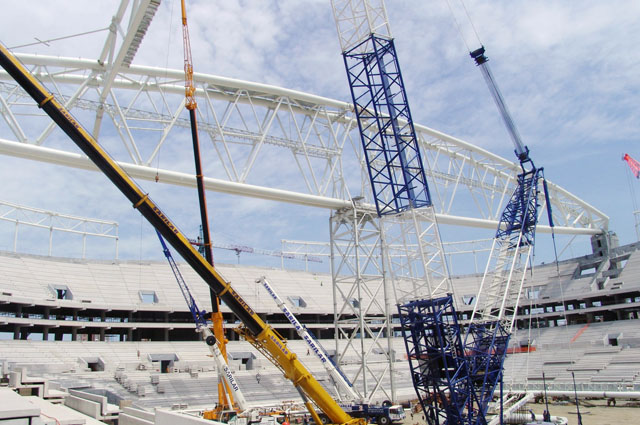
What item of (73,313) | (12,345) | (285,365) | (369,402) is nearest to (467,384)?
(369,402)

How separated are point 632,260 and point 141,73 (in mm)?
63397

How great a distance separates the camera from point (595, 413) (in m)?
36.0

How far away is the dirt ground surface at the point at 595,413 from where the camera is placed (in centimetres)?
3238

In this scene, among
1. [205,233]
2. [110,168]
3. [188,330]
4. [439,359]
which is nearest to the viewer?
[110,168]

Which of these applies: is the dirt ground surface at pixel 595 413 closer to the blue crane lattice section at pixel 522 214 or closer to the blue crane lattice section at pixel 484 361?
the blue crane lattice section at pixel 484 361

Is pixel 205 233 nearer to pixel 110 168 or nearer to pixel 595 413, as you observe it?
pixel 110 168

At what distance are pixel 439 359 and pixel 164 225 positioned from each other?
18.0 metres

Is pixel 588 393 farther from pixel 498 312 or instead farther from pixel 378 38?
pixel 378 38

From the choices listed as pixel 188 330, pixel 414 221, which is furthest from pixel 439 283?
pixel 188 330

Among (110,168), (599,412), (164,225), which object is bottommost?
(599,412)

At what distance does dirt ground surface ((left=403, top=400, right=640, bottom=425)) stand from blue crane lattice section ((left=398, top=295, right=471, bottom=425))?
3718 mm

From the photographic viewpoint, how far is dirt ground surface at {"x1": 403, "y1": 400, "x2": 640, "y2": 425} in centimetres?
3238

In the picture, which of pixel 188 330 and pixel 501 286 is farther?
pixel 188 330

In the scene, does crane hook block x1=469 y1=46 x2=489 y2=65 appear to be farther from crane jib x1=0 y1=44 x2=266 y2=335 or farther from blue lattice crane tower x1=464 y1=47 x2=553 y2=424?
crane jib x1=0 y1=44 x2=266 y2=335
